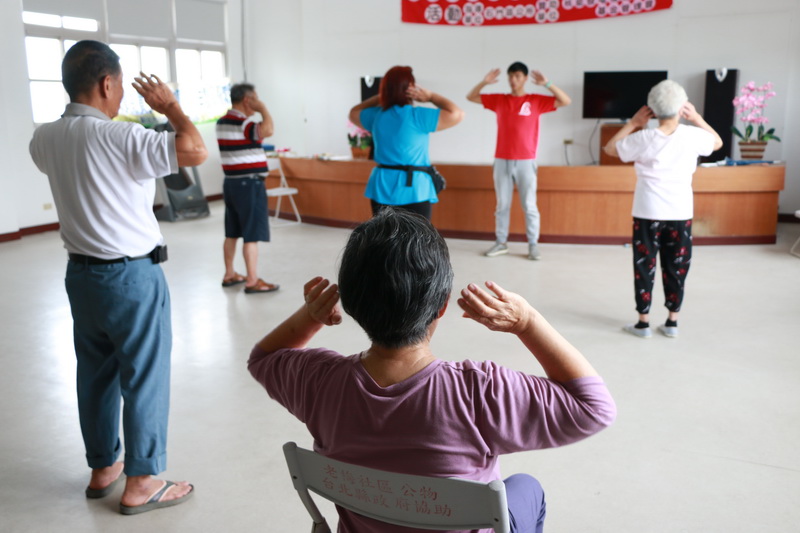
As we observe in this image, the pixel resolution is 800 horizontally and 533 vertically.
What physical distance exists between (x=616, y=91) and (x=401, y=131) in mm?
4671

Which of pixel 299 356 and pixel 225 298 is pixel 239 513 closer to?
pixel 299 356

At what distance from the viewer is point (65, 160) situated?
2137 millimetres

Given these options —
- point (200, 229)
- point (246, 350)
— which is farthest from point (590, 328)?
point (200, 229)

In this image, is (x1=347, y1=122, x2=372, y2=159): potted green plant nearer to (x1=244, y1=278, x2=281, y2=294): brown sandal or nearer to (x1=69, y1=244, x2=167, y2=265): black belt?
(x1=244, y1=278, x2=281, y2=294): brown sandal

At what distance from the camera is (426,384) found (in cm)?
120

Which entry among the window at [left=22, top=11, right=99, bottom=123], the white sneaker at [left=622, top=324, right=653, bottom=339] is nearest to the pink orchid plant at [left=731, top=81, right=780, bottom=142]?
the white sneaker at [left=622, top=324, right=653, bottom=339]

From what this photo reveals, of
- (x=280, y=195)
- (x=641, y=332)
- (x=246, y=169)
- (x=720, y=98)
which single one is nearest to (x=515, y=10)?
(x=720, y=98)

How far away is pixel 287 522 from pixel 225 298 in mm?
2939

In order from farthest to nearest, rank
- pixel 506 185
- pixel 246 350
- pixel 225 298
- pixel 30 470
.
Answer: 1. pixel 506 185
2. pixel 225 298
3. pixel 246 350
4. pixel 30 470

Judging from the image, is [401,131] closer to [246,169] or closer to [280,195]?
[246,169]

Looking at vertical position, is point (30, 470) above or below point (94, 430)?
below

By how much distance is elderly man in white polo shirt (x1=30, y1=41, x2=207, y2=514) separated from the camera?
2094 mm

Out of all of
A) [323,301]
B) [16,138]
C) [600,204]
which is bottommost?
[600,204]

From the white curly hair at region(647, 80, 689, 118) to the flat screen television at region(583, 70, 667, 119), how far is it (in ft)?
14.2
